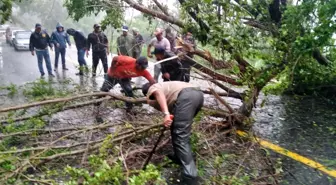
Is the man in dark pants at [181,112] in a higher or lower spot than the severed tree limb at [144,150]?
higher

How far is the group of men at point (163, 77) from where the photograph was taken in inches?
144

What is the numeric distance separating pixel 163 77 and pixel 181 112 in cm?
271

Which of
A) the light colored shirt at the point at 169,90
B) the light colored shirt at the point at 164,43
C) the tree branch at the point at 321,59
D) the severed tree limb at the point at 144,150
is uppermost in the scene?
the light colored shirt at the point at 164,43

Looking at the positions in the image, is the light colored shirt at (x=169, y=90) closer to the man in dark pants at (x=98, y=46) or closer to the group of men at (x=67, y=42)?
the group of men at (x=67, y=42)

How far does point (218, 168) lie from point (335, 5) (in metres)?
2.67

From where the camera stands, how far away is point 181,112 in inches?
145

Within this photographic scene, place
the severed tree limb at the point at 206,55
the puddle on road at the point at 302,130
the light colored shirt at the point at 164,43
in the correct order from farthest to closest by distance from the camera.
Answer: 1. the light colored shirt at the point at 164,43
2. the severed tree limb at the point at 206,55
3. the puddle on road at the point at 302,130

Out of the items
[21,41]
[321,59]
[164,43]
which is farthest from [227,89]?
[21,41]

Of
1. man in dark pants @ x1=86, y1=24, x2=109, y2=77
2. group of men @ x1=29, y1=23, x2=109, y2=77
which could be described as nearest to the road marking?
group of men @ x1=29, y1=23, x2=109, y2=77

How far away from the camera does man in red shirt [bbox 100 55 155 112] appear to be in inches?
218

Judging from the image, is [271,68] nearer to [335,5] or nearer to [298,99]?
[335,5]

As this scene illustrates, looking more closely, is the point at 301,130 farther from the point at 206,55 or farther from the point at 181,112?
the point at 181,112

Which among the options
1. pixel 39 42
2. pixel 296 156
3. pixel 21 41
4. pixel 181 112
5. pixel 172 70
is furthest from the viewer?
pixel 21 41

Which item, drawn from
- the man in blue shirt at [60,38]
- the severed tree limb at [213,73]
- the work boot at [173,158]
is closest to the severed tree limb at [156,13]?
the severed tree limb at [213,73]
